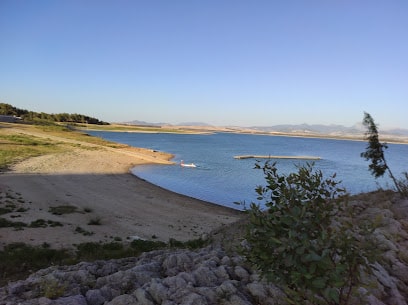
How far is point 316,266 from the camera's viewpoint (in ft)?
11.6

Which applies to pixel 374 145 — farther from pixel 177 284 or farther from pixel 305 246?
pixel 305 246

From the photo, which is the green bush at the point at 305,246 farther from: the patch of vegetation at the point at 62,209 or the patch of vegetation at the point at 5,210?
the patch of vegetation at the point at 62,209

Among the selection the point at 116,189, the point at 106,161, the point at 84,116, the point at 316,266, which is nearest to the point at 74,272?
the point at 316,266

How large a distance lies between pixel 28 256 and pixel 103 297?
6.46 meters

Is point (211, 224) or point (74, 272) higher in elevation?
point (74, 272)

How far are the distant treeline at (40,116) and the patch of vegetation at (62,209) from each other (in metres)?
117

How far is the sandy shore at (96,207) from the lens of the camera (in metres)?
14.8

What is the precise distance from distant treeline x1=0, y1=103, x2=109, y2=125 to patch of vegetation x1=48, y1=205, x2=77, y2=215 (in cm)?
11652

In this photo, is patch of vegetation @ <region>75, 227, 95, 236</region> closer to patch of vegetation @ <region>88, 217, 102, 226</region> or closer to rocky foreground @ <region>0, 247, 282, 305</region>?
patch of vegetation @ <region>88, 217, 102, 226</region>

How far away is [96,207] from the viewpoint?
69.9 feet

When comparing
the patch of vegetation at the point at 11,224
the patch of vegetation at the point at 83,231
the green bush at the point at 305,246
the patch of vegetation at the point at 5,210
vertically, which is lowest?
the patch of vegetation at the point at 83,231

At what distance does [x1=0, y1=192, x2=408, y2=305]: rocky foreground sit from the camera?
5375 mm

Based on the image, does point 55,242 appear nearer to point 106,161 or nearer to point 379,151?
point 379,151

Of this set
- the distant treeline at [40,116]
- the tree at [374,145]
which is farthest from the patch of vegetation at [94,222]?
the distant treeline at [40,116]
